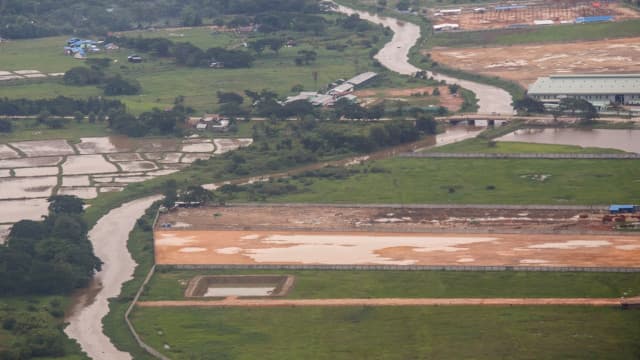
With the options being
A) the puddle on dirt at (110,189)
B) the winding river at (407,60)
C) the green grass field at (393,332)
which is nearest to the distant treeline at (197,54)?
the winding river at (407,60)

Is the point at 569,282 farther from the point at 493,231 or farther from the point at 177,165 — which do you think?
the point at 177,165

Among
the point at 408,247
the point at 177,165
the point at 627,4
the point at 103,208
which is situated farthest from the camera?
the point at 627,4

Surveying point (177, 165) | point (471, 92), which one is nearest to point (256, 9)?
point (471, 92)

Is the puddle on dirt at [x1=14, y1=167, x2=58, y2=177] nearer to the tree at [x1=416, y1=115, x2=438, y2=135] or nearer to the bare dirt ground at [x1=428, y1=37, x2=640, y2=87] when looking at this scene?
the tree at [x1=416, y1=115, x2=438, y2=135]

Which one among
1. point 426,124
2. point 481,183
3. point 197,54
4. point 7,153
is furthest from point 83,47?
point 481,183

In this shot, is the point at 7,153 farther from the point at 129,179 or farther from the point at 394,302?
the point at 394,302

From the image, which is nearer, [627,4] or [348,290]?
[348,290]
